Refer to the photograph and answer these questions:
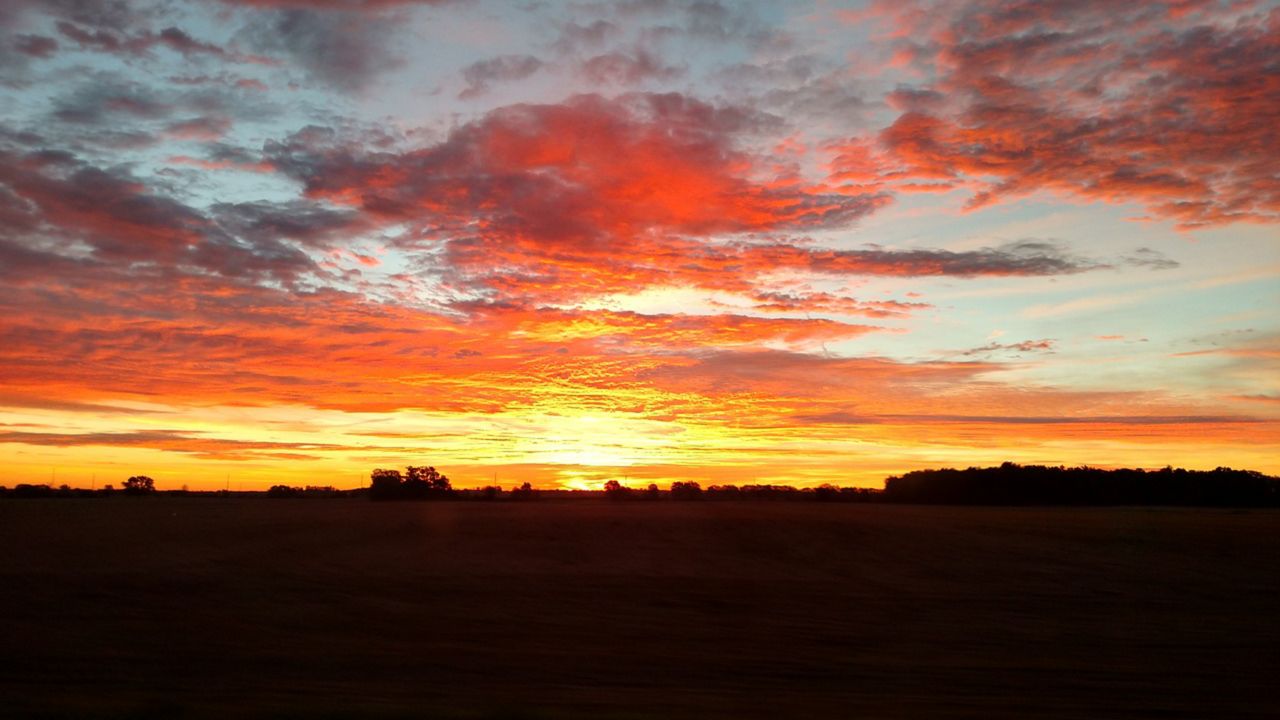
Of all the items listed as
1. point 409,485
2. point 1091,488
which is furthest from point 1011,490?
point 409,485

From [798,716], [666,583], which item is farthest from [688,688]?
[666,583]

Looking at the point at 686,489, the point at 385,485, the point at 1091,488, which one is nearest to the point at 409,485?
the point at 385,485

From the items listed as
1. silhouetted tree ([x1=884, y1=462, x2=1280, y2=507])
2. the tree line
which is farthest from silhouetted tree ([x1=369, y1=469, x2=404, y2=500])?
silhouetted tree ([x1=884, y1=462, x2=1280, y2=507])

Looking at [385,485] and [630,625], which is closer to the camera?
[630,625]

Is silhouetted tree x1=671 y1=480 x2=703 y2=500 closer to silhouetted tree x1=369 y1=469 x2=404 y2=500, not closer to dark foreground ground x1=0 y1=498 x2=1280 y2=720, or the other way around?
silhouetted tree x1=369 y1=469 x2=404 y2=500

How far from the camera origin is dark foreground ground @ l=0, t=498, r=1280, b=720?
38.8 feet

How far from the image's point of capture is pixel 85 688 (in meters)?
11.8

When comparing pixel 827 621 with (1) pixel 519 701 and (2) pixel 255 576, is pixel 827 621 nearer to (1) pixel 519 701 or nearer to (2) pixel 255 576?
(1) pixel 519 701

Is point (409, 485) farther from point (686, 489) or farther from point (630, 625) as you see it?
point (630, 625)

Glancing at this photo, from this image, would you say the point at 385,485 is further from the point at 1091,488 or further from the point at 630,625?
the point at 630,625

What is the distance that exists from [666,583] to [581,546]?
8.97 metres

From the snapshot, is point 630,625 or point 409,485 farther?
point 409,485

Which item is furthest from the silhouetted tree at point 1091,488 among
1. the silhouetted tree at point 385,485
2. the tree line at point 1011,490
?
the silhouetted tree at point 385,485

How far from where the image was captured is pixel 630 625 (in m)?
18.2
